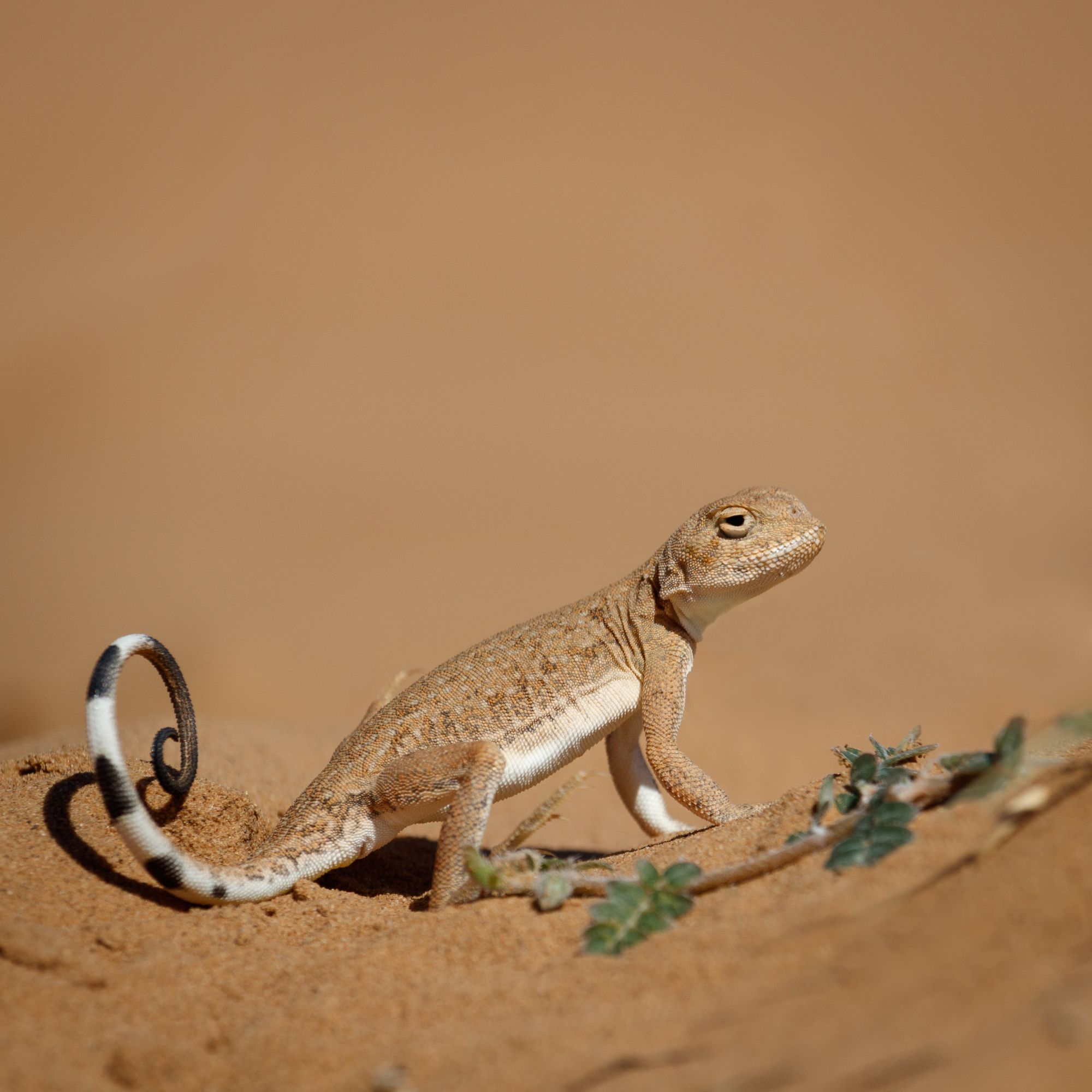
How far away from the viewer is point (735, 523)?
5148mm

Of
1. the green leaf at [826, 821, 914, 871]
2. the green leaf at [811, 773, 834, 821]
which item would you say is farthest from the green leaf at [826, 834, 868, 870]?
the green leaf at [811, 773, 834, 821]

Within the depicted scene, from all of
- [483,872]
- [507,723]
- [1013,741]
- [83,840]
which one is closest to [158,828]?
[83,840]

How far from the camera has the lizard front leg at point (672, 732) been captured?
4.71m

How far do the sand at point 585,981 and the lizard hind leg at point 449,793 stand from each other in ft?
0.84

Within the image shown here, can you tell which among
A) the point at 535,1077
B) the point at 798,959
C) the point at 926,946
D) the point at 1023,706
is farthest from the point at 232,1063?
the point at 1023,706

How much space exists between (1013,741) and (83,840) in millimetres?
3844

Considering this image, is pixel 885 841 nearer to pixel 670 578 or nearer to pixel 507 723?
pixel 507 723

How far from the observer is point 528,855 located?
3816 mm

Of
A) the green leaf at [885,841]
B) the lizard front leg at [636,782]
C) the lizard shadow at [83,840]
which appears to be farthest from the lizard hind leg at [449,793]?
the green leaf at [885,841]

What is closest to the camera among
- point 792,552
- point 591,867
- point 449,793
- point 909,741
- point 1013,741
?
point 1013,741

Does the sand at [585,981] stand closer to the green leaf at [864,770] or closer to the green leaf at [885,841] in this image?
the green leaf at [885,841]

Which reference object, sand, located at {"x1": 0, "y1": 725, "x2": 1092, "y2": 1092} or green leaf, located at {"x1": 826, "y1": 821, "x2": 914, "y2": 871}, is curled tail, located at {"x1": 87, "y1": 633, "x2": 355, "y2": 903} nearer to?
sand, located at {"x1": 0, "y1": 725, "x2": 1092, "y2": 1092}

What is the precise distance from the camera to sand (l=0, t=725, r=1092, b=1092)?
2.00 metres

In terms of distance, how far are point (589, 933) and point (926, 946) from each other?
→ 1.17 m
